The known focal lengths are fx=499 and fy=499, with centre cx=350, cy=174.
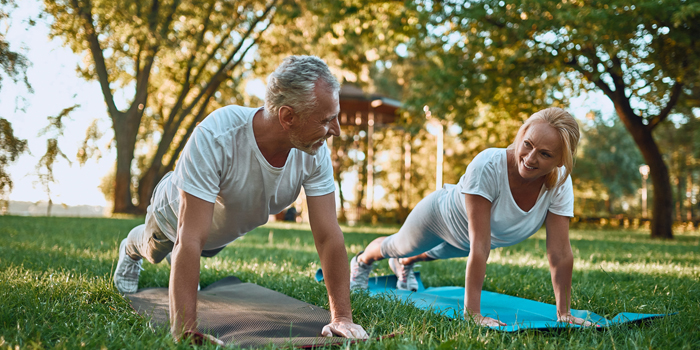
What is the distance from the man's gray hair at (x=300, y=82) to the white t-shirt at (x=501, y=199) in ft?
3.59

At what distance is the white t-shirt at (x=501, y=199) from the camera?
2.96 m

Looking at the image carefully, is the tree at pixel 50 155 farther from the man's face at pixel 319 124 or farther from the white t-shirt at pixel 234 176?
the man's face at pixel 319 124

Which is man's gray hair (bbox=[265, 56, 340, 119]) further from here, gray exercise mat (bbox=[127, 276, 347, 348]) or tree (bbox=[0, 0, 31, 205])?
tree (bbox=[0, 0, 31, 205])

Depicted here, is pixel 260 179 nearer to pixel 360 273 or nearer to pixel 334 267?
pixel 334 267

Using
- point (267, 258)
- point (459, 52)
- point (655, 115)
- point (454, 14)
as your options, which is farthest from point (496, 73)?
point (267, 258)

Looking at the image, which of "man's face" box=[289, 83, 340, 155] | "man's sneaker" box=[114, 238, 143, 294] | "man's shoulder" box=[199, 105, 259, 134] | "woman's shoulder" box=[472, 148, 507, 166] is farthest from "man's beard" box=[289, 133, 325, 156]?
"man's sneaker" box=[114, 238, 143, 294]

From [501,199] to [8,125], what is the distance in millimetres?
13117

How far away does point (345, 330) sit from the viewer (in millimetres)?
2402

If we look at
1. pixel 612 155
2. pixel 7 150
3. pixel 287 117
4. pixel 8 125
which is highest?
pixel 612 155

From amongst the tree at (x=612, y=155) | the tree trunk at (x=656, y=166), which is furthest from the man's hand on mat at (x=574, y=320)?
the tree at (x=612, y=155)

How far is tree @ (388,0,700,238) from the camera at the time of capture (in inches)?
376

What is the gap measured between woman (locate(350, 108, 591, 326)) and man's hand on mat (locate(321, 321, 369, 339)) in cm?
66

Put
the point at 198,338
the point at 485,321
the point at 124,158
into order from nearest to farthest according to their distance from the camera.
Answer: the point at 198,338 → the point at 485,321 → the point at 124,158

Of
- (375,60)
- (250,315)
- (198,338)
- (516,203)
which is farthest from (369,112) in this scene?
(198,338)
